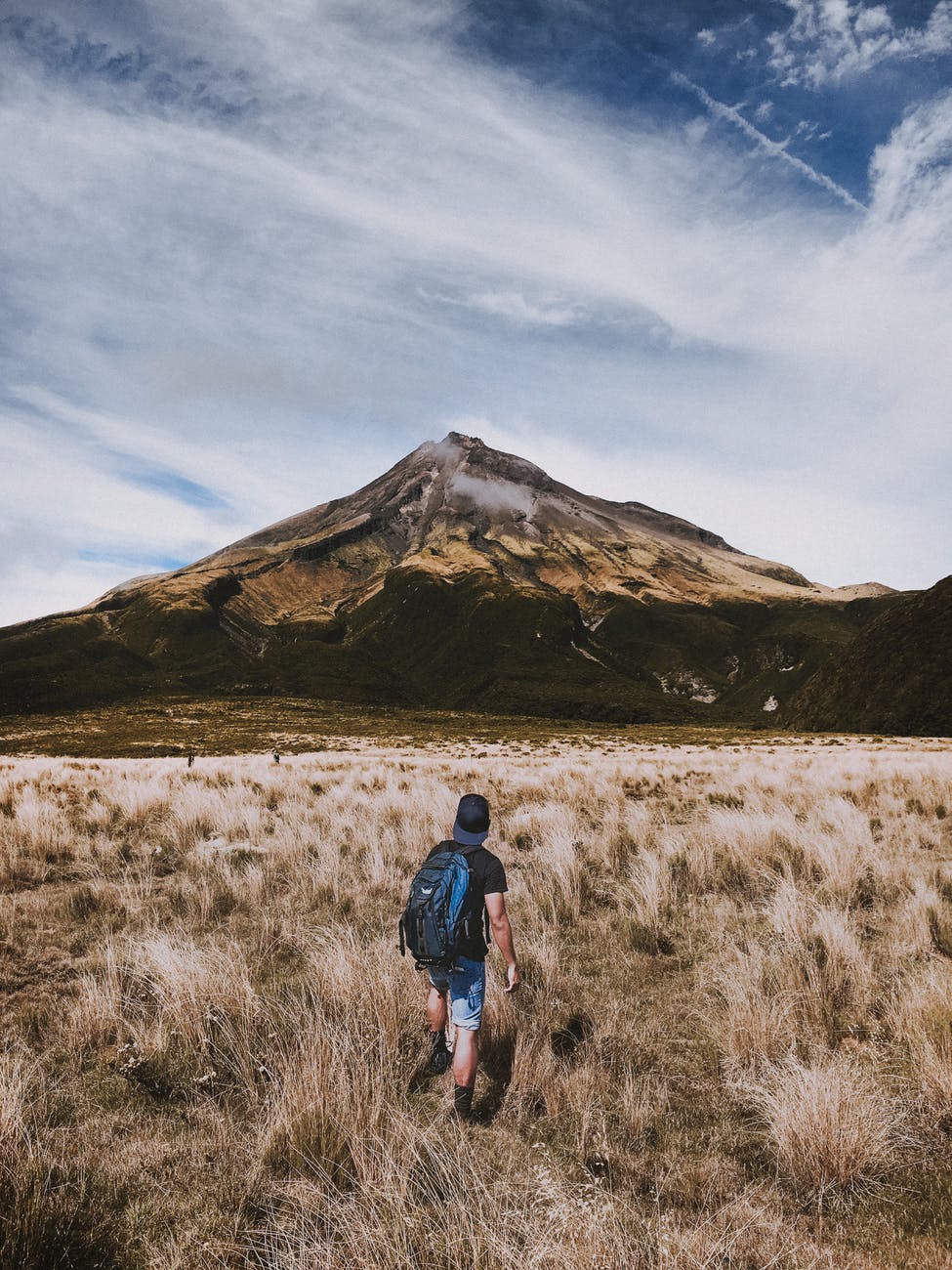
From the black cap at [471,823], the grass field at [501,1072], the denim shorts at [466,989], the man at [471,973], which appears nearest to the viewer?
the grass field at [501,1072]

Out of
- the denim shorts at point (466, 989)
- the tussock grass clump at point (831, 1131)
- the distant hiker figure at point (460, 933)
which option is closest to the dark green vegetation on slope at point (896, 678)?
the tussock grass clump at point (831, 1131)

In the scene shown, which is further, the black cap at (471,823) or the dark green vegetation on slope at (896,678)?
the dark green vegetation on slope at (896,678)

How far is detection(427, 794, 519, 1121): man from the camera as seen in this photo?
3.51 m

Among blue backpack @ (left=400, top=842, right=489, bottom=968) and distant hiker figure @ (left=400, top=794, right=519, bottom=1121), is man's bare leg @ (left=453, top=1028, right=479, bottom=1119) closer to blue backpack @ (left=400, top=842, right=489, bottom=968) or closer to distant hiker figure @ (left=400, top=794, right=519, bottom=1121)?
distant hiker figure @ (left=400, top=794, right=519, bottom=1121)

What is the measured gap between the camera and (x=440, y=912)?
11.7ft

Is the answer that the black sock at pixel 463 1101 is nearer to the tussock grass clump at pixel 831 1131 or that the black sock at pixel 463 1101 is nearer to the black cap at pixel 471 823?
the black cap at pixel 471 823

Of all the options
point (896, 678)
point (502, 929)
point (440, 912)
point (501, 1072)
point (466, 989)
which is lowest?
point (501, 1072)

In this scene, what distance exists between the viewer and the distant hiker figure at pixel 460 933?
354 cm

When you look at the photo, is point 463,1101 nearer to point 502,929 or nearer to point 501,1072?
point 501,1072

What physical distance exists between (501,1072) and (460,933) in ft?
3.68

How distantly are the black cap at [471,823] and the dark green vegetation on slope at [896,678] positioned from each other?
55.2 metres

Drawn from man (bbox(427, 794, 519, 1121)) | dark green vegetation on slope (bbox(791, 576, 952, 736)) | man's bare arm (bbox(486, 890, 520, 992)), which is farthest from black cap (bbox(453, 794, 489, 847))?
dark green vegetation on slope (bbox(791, 576, 952, 736))

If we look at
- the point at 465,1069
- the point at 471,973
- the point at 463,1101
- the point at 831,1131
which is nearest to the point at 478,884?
the point at 471,973

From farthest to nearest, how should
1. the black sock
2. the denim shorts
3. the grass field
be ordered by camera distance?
the denim shorts
the black sock
the grass field
